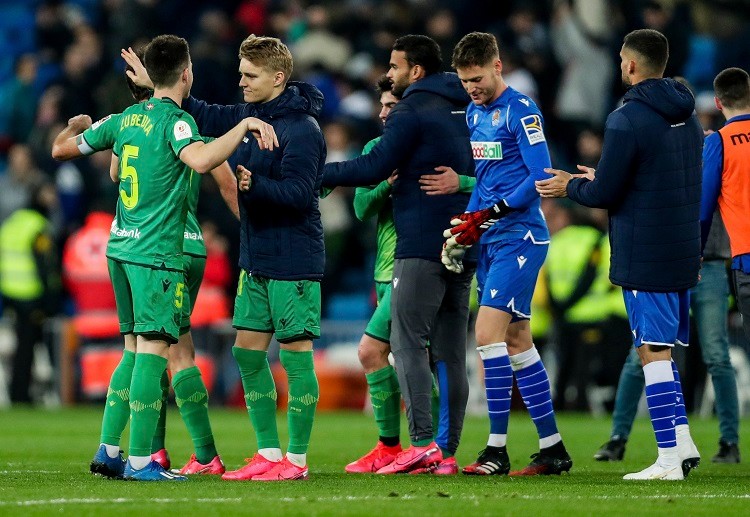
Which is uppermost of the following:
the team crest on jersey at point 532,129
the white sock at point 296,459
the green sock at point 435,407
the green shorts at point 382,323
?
the team crest on jersey at point 532,129

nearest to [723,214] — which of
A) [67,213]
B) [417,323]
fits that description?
[417,323]

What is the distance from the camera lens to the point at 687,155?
859 centimetres

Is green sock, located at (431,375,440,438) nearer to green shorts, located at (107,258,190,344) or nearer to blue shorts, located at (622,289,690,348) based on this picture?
blue shorts, located at (622,289,690,348)

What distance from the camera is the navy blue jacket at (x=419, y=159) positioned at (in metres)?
9.13

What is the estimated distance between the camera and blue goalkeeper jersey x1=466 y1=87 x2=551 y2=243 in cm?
884

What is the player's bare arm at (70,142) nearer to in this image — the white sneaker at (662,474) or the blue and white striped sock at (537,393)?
the blue and white striped sock at (537,393)

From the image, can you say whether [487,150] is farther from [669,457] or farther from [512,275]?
[669,457]

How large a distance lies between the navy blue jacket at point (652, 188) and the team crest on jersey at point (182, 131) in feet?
7.60

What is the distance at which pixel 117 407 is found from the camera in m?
8.35

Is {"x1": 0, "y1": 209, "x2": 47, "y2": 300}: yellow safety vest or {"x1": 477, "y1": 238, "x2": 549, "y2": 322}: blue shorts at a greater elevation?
{"x1": 0, "y1": 209, "x2": 47, "y2": 300}: yellow safety vest

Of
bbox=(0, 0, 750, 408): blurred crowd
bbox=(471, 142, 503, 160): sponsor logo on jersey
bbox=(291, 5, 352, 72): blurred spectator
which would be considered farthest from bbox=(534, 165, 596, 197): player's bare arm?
bbox=(291, 5, 352, 72): blurred spectator

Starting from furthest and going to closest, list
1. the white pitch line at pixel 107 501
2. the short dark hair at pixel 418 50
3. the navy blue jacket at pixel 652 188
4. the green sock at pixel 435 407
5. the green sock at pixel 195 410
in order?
the green sock at pixel 435 407
the short dark hair at pixel 418 50
the green sock at pixel 195 410
the navy blue jacket at pixel 652 188
the white pitch line at pixel 107 501

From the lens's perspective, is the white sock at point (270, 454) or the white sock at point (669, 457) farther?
the white sock at point (270, 454)

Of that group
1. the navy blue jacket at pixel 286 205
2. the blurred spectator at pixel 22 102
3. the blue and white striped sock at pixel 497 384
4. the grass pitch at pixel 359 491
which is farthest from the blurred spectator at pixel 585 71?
the navy blue jacket at pixel 286 205
